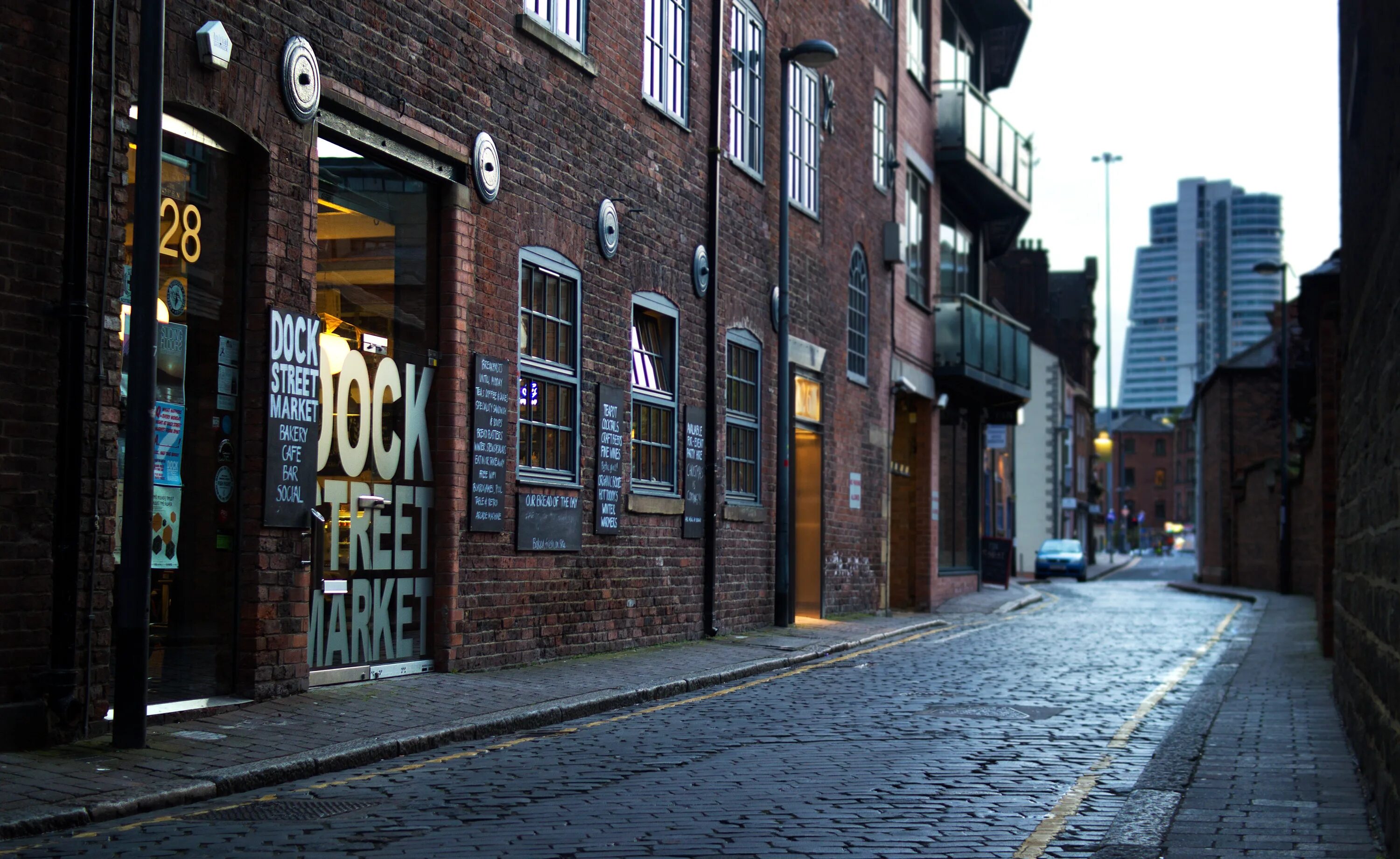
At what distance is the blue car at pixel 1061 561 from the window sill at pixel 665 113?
39897mm

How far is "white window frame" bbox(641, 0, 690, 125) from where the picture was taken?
16422 millimetres

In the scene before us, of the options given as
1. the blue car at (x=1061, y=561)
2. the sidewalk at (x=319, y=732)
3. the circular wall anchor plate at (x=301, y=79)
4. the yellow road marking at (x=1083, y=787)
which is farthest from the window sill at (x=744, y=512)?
the blue car at (x=1061, y=561)

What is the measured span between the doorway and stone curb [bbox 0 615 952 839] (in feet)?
28.7

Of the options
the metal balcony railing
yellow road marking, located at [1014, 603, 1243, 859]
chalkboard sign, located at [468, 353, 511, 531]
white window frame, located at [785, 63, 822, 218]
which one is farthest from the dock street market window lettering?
the metal balcony railing

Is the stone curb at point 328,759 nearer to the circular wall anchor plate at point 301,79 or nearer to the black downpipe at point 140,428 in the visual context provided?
the black downpipe at point 140,428

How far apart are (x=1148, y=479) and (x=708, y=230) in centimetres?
14578

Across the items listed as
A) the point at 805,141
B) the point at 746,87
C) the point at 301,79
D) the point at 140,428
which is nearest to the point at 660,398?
the point at 746,87

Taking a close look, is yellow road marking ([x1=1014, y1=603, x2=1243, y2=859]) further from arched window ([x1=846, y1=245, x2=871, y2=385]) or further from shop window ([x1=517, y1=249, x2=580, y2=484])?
arched window ([x1=846, y1=245, x2=871, y2=385])

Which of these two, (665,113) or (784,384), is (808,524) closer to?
(784,384)

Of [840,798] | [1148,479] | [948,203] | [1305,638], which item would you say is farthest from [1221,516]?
[1148,479]

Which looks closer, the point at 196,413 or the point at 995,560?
the point at 196,413

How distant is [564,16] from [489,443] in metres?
4.52

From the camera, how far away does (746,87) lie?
1967cm

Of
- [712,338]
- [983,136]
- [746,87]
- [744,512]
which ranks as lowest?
[744,512]
